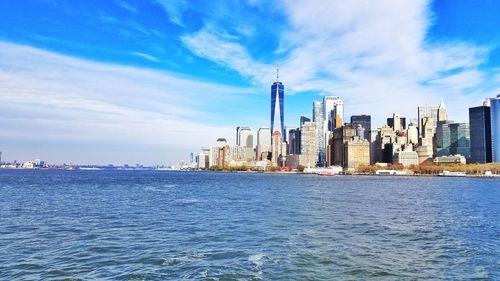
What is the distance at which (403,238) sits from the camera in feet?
114

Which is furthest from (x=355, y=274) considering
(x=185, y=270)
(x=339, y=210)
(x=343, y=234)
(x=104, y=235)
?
(x=339, y=210)

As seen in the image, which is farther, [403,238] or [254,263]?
[403,238]

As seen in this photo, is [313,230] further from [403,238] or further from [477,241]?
[477,241]

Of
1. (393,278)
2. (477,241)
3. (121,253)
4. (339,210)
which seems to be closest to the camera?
(393,278)

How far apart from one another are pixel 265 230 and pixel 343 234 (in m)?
6.90

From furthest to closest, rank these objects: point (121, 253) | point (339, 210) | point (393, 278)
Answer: point (339, 210) < point (121, 253) < point (393, 278)

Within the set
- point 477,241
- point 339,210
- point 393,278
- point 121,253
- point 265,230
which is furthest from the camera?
point 339,210

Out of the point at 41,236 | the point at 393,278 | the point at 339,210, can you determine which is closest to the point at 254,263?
the point at 393,278

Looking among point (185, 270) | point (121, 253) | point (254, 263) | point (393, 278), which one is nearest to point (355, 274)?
point (393, 278)

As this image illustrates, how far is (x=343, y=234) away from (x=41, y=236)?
25250 mm

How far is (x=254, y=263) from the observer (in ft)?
84.6

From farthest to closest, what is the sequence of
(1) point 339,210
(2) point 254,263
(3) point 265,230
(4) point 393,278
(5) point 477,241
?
1. (1) point 339,210
2. (3) point 265,230
3. (5) point 477,241
4. (2) point 254,263
5. (4) point 393,278

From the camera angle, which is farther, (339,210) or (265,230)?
(339,210)

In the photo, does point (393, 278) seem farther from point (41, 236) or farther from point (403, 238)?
point (41, 236)
